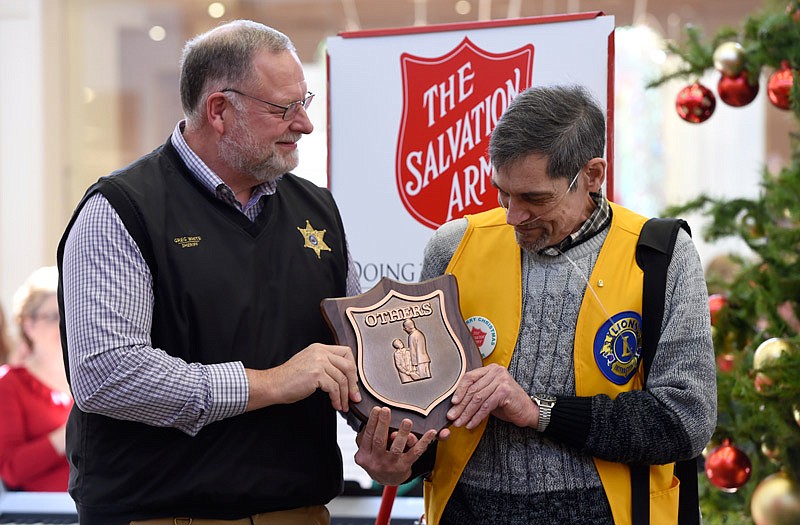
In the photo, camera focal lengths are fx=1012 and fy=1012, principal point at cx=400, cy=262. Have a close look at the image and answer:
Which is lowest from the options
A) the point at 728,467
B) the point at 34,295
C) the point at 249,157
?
the point at 728,467

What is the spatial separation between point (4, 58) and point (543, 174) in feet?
19.1

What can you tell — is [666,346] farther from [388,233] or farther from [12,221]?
[12,221]

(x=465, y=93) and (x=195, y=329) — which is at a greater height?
(x=465, y=93)

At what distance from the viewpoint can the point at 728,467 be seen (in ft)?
9.15

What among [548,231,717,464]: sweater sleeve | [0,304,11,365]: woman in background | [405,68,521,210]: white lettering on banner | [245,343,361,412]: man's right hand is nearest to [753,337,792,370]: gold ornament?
[405,68,521,210]: white lettering on banner

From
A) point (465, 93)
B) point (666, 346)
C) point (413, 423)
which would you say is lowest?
point (413, 423)

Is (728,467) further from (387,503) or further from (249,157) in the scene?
(249,157)

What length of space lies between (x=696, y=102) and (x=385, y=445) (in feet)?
6.08

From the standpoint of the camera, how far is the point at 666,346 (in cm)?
167

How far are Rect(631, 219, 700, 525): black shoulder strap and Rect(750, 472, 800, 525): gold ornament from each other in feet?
3.86

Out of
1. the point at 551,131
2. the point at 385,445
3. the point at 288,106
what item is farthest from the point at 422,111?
the point at 385,445

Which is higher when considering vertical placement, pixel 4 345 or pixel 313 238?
pixel 313 238

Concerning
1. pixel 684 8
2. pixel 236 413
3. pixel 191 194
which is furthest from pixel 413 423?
pixel 684 8

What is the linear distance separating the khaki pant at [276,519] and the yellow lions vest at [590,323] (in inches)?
8.9
